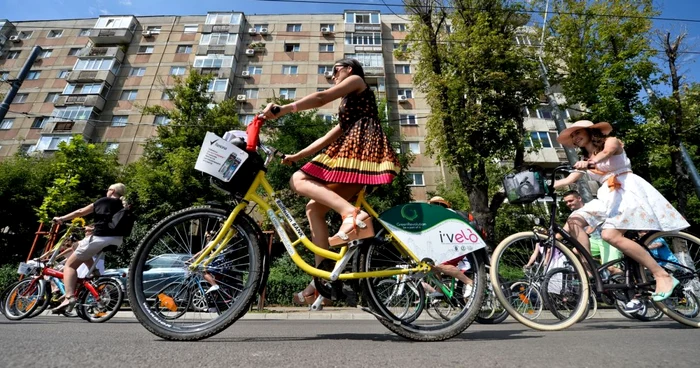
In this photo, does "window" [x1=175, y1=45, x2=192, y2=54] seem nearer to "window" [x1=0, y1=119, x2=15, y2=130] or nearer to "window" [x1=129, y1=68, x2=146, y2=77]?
"window" [x1=129, y1=68, x2=146, y2=77]

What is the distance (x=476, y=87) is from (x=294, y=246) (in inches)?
516

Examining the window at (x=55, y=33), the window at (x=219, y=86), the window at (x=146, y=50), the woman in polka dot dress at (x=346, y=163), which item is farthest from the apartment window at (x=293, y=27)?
the woman in polka dot dress at (x=346, y=163)

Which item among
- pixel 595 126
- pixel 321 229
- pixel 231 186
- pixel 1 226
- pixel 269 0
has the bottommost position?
pixel 321 229

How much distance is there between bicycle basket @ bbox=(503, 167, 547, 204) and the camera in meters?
2.95

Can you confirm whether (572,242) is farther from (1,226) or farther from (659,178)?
(1,226)

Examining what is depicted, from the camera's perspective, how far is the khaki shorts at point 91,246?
4.61 meters

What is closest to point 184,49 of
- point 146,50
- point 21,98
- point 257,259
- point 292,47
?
point 146,50

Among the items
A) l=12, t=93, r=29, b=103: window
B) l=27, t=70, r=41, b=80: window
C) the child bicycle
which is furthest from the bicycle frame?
l=27, t=70, r=41, b=80: window

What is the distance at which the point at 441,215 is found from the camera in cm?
227

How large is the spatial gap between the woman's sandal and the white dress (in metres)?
2.34

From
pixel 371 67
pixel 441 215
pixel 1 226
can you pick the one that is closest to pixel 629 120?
pixel 441 215

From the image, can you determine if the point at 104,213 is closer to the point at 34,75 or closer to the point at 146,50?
the point at 146,50

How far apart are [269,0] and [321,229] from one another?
12784mm

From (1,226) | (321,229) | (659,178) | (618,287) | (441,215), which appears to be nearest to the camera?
(441,215)
